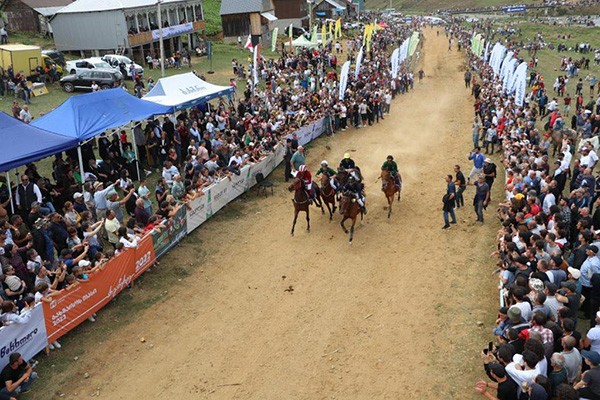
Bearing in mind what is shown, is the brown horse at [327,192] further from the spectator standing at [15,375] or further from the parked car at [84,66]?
the parked car at [84,66]

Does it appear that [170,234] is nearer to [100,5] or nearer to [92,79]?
[92,79]

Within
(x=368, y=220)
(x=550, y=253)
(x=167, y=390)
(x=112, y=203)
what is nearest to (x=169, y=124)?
(x=112, y=203)

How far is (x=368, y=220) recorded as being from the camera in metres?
16.1

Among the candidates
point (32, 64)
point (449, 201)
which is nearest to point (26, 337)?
point (449, 201)

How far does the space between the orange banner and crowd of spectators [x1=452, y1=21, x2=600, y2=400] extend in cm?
777

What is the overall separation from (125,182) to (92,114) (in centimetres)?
307

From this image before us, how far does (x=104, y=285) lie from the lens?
36.6 feet

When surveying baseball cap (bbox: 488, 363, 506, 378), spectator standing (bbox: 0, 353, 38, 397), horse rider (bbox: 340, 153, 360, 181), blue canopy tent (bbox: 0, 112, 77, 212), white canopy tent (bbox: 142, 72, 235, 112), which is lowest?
spectator standing (bbox: 0, 353, 38, 397)

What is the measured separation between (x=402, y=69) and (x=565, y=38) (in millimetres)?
45645

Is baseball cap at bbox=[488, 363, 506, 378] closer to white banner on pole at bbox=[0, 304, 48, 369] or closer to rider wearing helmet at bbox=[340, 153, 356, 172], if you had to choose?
white banner on pole at bbox=[0, 304, 48, 369]

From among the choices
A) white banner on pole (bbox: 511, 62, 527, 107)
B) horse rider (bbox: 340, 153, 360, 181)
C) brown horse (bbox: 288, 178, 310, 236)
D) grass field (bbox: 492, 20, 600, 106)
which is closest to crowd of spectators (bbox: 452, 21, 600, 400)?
horse rider (bbox: 340, 153, 360, 181)

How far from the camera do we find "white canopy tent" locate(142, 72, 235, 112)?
65.8 feet

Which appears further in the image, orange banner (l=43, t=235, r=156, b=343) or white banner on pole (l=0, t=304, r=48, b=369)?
orange banner (l=43, t=235, r=156, b=343)

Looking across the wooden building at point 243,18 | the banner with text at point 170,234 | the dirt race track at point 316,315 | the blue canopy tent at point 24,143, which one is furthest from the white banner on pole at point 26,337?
the wooden building at point 243,18
